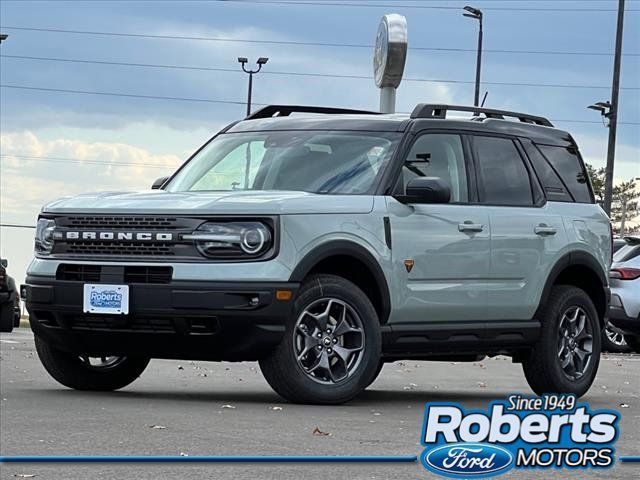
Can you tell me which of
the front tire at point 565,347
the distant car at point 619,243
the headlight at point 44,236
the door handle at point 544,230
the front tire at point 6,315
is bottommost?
the front tire at point 6,315

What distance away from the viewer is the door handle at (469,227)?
439 inches

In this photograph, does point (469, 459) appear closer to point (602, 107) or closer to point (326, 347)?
point (326, 347)

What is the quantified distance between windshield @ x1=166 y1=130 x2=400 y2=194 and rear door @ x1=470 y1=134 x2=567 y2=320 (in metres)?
1.00

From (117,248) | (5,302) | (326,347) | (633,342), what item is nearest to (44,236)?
(117,248)

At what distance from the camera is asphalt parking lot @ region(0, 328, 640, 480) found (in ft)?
22.8

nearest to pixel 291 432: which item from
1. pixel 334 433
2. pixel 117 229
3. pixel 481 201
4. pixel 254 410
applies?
pixel 334 433

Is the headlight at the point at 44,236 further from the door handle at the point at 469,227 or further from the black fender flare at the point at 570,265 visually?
the black fender flare at the point at 570,265

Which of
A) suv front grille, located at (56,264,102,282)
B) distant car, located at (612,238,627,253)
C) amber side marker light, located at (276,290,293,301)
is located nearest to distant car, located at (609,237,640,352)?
distant car, located at (612,238,627,253)

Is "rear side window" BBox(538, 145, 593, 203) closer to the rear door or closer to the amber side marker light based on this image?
the rear door

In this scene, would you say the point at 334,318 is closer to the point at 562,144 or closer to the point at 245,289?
the point at 245,289

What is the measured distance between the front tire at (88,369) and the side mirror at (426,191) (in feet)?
7.99

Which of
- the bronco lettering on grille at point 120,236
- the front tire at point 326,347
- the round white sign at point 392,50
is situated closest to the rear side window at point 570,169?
the front tire at point 326,347

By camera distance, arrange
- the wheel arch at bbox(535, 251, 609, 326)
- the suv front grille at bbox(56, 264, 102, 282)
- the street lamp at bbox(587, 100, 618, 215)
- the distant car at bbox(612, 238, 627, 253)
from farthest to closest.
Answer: the street lamp at bbox(587, 100, 618, 215), the distant car at bbox(612, 238, 627, 253), the wheel arch at bbox(535, 251, 609, 326), the suv front grille at bbox(56, 264, 102, 282)

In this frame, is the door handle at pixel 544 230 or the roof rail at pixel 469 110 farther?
the door handle at pixel 544 230
